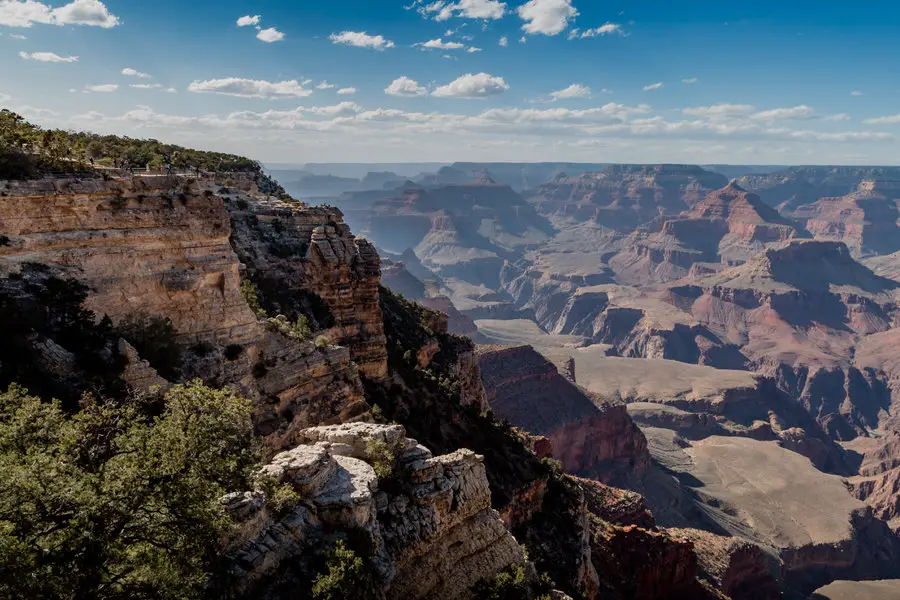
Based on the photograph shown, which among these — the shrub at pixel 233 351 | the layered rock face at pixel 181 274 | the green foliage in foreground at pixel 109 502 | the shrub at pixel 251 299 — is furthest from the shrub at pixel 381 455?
the shrub at pixel 251 299

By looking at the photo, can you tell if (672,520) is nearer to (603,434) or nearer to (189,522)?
(603,434)

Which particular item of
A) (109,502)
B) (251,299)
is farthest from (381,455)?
(251,299)

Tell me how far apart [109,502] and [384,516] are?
10050 millimetres

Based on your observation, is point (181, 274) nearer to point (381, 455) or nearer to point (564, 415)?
point (381, 455)

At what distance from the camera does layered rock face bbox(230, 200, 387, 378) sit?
151 ft

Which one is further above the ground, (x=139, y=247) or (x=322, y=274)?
(x=139, y=247)

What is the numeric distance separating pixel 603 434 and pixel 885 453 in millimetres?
87213

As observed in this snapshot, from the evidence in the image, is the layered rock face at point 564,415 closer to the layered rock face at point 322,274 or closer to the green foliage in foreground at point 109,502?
the layered rock face at point 322,274

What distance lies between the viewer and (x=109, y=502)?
41.9 feet

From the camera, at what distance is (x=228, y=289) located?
97.3 feet

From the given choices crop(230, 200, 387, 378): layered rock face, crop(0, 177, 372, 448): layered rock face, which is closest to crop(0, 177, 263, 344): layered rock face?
crop(0, 177, 372, 448): layered rock face

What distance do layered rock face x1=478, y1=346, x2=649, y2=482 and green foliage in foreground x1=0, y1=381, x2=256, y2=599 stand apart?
9867 cm

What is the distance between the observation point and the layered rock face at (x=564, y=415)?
115m

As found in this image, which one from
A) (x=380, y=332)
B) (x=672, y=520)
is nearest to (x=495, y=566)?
(x=380, y=332)
